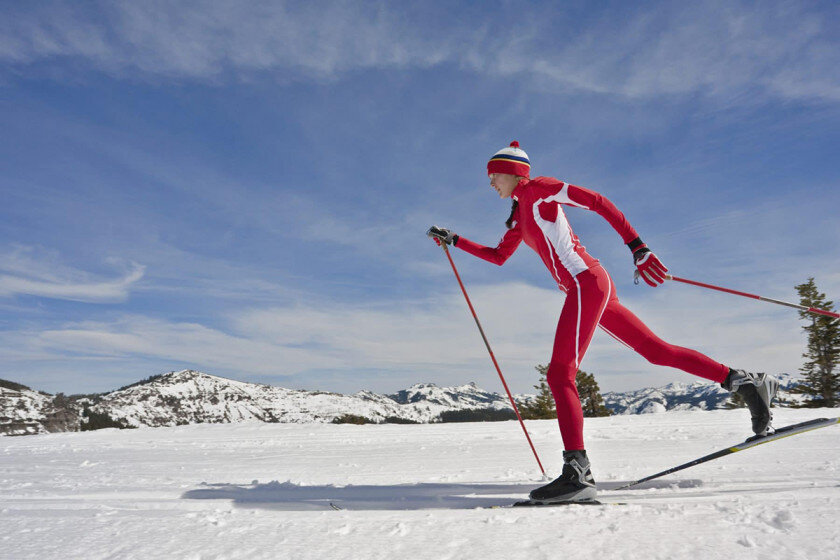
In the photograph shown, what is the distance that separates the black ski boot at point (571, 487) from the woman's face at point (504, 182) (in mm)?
2045

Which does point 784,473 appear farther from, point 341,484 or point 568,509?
point 341,484

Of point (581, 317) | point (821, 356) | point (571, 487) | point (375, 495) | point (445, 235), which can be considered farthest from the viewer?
point (821, 356)

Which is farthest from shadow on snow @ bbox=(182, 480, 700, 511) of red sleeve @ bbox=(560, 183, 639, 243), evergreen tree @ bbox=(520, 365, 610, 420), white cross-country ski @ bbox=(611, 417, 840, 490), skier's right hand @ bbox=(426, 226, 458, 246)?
evergreen tree @ bbox=(520, 365, 610, 420)

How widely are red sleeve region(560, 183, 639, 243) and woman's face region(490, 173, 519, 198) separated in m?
0.57

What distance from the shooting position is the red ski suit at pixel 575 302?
310 centimetres

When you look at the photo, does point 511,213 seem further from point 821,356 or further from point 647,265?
point 821,356

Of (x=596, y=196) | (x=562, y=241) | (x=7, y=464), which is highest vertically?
(x=596, y=196)

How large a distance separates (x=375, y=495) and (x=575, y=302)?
6.53ft

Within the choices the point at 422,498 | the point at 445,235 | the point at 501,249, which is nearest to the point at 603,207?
the point at 501,249

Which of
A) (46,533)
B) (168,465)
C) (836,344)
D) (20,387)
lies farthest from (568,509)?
(20,387)

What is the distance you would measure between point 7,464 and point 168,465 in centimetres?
232

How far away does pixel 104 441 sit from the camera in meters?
8.18

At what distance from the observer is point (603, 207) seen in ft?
10.8

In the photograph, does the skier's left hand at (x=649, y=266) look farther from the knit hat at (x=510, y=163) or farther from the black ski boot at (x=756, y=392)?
the knit hat at (x=510, y=163)
